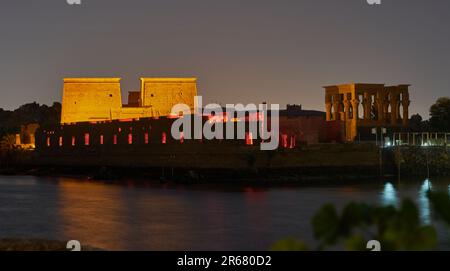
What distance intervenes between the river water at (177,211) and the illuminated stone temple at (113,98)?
12287 mm

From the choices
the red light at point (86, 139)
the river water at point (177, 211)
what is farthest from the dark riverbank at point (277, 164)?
the river water at point (177, 211)

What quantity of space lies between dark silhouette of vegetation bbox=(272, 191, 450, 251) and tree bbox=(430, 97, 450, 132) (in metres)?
49.3

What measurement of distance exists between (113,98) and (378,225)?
163 ft

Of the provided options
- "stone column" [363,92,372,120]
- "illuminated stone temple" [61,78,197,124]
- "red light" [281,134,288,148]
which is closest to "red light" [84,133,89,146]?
"illuminated stone temple" [61,78,197,124]

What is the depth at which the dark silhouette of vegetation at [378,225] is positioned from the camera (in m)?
2.59

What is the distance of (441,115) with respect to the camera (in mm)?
51469

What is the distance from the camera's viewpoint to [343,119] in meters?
48.7

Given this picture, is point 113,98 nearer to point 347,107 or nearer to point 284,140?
point 347,107

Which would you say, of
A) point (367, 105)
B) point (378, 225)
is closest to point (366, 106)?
point (367, 105)

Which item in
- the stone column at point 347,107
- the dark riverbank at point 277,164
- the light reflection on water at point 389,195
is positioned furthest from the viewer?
the stone column at point 347,107

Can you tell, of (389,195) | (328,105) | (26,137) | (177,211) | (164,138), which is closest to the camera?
(177,211)

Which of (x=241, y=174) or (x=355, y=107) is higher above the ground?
(x=355, y=107)

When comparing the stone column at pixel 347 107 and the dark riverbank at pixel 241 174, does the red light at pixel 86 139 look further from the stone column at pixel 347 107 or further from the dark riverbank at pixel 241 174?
the stone column at pixel 347 107
